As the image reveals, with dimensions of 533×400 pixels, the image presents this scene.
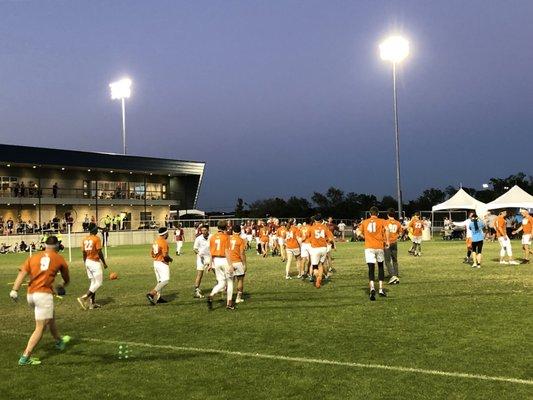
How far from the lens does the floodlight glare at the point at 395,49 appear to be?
40.5 meters

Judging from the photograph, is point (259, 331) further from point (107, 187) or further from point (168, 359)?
point (107, 187)

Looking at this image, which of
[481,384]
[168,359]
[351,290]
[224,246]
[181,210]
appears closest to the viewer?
[481,384]

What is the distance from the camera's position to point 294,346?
905 centimetres

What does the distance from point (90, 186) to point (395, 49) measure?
3984 centimetres

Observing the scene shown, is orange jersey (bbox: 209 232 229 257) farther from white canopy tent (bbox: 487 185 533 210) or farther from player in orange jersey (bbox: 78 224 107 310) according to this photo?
white canopy tent (bbox: 487 185 533 210)

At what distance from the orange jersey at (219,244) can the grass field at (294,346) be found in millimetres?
1318

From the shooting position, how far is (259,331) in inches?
407

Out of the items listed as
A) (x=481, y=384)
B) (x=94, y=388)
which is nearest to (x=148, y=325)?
(x=94, y=388)

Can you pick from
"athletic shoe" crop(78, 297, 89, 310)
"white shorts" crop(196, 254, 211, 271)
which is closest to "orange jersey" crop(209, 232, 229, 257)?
"white shorts" crop(196, 254, 211, 271)

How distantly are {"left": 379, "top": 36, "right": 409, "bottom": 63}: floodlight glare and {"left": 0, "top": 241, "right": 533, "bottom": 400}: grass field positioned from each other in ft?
90.8

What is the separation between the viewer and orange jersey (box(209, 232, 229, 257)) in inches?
502

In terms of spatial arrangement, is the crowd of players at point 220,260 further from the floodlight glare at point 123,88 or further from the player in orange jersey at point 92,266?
the floodlight glare at point 123,88

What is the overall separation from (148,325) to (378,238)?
234 inches

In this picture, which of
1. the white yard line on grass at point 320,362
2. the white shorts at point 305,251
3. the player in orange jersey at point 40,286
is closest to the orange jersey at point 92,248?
the white yard line on grass at point 320,362
